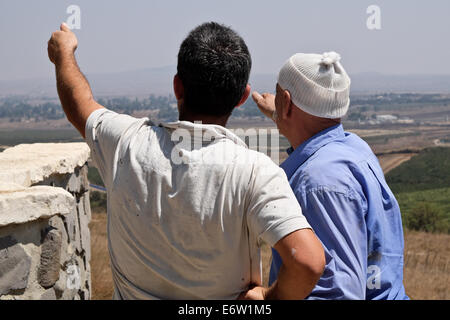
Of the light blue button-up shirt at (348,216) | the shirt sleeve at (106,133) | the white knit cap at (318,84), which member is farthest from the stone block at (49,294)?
the white knit cap at (318,84)

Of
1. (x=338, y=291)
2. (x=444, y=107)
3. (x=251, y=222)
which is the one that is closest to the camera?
(x=251, y=222)

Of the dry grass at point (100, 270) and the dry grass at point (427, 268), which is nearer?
the dry grass at point (100, 270)

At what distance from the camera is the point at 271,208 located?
1582 millimetres

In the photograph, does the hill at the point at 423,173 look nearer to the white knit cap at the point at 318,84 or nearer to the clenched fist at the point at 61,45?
the white knit cap at the point at 318,84

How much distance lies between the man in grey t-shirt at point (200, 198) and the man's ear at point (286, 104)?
0.63 m

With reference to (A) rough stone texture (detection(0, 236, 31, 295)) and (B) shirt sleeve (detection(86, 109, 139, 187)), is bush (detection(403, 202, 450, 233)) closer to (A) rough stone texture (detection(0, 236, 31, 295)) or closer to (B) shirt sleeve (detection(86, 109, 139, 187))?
(A) rough stone texture (detection(0, 236, 31, 295))

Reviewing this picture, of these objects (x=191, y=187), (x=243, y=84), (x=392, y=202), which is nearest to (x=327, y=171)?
(x=392, y=202)

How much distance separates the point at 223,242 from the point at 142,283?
0.33m

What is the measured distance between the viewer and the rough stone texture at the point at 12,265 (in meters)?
2.32

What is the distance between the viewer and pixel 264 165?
5.35 feet

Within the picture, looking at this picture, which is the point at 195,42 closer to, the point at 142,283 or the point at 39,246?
the point at 142,283

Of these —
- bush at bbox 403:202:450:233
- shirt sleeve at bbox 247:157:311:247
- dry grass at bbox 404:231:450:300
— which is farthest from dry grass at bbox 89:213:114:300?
bush at bbox 403:202:450:233

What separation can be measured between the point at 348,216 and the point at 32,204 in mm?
1421
